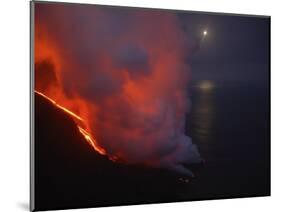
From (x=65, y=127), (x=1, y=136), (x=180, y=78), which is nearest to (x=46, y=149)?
(x=65, y=127)

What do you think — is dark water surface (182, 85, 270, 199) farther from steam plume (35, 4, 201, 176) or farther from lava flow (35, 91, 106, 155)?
lava flow (35, 91, 106, 155)

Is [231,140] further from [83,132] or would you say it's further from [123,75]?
[83,132]

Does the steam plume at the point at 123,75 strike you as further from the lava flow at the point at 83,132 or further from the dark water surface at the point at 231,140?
the dark water surface at the point at 231,140

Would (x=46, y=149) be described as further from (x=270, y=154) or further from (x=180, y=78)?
(x=270, y=154)

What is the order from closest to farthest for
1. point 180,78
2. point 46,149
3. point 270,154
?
1. point 46,149
2. point 180,78
3. point 270,154

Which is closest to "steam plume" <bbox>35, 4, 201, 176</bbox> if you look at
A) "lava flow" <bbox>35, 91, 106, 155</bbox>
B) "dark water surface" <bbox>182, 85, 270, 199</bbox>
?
"lava flow" <bbox>35, 91, 106, 155</bbox>

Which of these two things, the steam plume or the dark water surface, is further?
the dark water surface

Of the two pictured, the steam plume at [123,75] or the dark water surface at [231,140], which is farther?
the dark water surface at [231,140]

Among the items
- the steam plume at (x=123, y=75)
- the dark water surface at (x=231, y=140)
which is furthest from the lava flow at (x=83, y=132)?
the dark water surface at (x=231, y=140)
